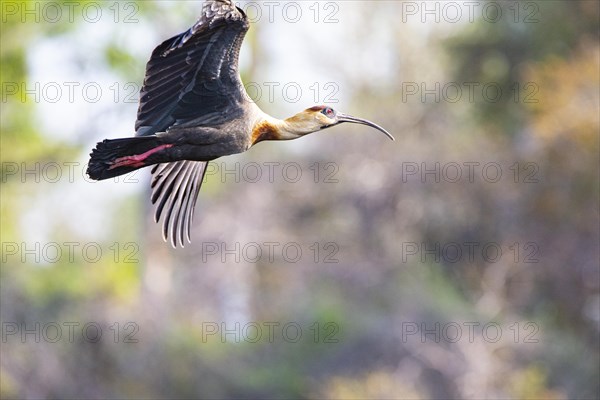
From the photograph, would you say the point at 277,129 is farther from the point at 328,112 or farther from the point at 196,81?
the point at 196,81

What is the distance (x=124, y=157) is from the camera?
878cm

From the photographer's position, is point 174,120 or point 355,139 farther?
point 355,139

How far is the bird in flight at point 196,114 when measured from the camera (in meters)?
8.69

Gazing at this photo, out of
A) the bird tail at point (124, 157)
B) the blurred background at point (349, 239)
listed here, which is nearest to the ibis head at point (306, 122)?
the bird tail at point (124, 157)

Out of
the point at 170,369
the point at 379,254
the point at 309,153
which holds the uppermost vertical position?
the point at 309,153

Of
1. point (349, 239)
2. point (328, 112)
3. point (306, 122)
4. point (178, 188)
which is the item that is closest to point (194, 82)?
point (306, 122)

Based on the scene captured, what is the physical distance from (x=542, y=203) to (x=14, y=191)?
34.5 feet

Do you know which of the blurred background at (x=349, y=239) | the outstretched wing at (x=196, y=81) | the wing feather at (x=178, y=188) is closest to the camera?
the outstretched wing at (x=196, y=81)

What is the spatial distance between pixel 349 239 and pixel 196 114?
2133cm

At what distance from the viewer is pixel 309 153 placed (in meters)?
30.7

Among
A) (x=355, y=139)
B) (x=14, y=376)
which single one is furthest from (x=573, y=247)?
(x=14, y=376)

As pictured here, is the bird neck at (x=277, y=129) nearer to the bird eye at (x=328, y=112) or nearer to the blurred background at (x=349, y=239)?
the bird eye at (x=328, y=112)

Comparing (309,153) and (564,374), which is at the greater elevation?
(309,153)

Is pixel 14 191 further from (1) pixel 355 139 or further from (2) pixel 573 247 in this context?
(2) pixel 573 247
